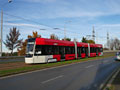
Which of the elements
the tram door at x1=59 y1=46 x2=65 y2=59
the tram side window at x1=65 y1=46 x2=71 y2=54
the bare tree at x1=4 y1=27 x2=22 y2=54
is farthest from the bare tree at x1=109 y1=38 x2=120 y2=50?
the tram door at x1=59 y1=46 x2=65 y2=59

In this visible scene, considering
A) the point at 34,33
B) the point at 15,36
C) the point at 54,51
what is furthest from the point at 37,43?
the point at 15,36

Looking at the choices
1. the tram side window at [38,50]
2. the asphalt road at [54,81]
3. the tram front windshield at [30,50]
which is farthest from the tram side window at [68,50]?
the asphalt road at [54,81]

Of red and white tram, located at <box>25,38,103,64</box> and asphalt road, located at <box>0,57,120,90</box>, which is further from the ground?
red and white tram, located at <box>25,38,103,64</box>

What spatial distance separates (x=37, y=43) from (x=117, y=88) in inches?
554

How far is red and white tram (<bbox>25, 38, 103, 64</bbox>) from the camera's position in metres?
19.3

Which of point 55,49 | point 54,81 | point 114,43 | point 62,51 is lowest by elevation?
point 54,81

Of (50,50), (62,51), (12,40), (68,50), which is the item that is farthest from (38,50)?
(12,40)

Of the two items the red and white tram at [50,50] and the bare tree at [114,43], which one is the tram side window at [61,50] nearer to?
the red and white tram at [50,50]

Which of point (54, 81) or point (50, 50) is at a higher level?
point (50, 50)

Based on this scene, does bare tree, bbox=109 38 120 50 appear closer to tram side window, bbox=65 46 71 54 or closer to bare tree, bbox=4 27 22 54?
bare tree, bbox=4 27 22 54

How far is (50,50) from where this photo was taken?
2169 cm

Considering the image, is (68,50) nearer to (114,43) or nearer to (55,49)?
(55,49)

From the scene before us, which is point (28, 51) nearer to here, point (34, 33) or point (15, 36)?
point (34, 33)

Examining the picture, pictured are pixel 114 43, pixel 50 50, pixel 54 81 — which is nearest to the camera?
pixel 54 81
